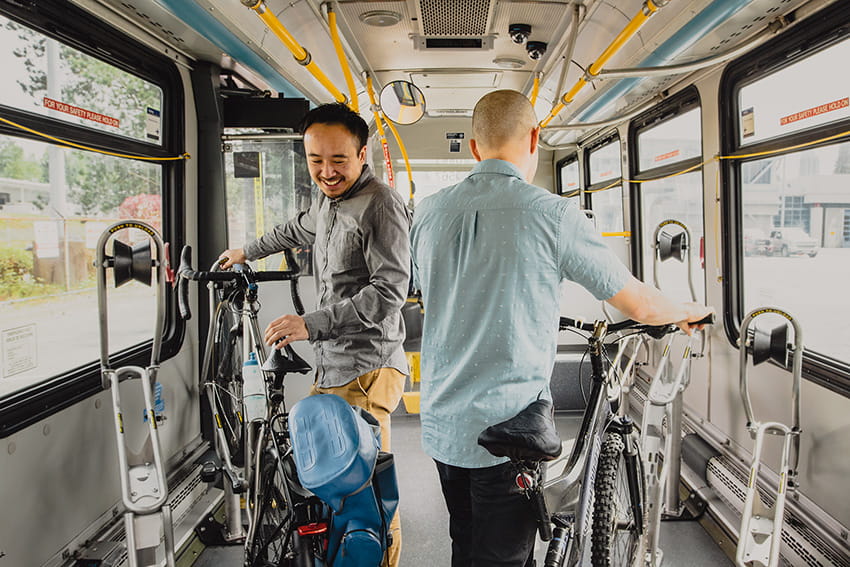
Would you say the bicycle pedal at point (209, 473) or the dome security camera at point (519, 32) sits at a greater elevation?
the dome security camera at point (519, 32)

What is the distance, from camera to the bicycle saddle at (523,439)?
1.46 meters

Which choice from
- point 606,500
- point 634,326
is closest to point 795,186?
point 634,326

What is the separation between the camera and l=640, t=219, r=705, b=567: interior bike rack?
2.61m

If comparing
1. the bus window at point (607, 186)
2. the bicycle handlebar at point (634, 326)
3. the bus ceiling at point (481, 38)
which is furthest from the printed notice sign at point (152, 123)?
the bus window at point (607, 186)

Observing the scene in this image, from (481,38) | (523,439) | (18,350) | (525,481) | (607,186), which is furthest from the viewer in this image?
(607,186)

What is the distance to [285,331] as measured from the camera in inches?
76.0

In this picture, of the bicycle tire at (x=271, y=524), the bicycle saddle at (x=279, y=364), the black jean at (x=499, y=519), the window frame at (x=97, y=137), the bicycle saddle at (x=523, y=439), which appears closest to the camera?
the bicycle saddle at (x=523, y=439)

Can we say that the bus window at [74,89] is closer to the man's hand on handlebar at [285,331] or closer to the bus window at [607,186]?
the man's hand on handlebar at [285,331]

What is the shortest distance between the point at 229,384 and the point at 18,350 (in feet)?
3.74

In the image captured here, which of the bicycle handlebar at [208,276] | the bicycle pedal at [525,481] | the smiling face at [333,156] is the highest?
the smiling face at [333,156]

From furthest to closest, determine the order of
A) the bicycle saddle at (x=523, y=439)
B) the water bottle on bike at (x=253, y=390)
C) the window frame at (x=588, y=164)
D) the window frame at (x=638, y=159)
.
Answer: the window frame at (x=588, y=164), the window frame at (x=638, y=159), the water bottle on bike at (x=253, y=390), the bicycle saddle at (x=523, y=439)

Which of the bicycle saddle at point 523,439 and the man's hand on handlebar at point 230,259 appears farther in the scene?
the man's hand on handlebar at point 230,259

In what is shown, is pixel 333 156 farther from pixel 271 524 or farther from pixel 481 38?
pixel 481 38

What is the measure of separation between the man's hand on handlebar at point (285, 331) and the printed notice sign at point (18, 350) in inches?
46.2
